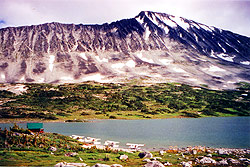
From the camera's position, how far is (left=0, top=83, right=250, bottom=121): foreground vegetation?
119m

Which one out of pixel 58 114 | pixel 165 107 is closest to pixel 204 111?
pixel 165 107

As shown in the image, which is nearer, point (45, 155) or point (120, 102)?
point (45, 155)

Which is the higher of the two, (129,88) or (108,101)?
(129,88)

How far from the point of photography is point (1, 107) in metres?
118

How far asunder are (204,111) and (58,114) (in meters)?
82.2

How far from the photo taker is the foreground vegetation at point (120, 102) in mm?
118812

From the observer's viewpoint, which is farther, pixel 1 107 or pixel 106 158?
pixel 1 107

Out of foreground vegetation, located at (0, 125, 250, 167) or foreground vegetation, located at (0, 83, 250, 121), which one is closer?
foreground vegetation, located at (0, 125, 250, 167)

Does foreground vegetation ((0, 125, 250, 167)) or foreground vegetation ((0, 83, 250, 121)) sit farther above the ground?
foreground vegetation ((0, 83, 250, 121))

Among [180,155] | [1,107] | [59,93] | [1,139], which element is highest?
[59,93]

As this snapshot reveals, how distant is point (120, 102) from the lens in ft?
489

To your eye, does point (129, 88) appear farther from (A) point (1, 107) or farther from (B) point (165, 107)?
(A) point (1, 107)

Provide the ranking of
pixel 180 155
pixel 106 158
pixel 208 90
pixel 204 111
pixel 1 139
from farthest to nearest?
pixel 208 90 → pixel 204 111 → pixel 180 155 → pixel 1 139 → pixel 106 158

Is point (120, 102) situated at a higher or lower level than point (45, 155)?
higher
